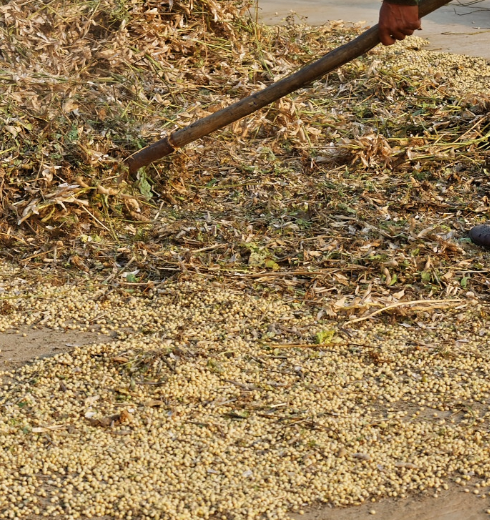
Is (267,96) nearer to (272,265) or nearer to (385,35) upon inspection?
(385,35)

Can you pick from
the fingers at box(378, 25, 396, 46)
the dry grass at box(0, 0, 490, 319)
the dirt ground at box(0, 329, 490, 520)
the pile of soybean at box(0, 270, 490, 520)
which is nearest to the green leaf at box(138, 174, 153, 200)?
the dry grass at box(0, 0, 490, 319)

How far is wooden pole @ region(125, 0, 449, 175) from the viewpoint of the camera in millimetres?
4117

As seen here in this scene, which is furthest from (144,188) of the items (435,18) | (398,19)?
(435,18)

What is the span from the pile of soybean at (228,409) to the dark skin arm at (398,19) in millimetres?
1335

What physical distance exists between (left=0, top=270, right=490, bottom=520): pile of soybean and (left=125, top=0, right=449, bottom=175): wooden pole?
0.92 meters

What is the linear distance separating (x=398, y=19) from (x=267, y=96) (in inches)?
32.2

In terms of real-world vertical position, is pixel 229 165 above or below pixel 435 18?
below

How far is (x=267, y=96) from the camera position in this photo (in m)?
4.42

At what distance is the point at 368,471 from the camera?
9.85 feet

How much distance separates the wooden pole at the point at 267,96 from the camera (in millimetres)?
4117

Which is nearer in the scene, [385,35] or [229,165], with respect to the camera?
[385,35]

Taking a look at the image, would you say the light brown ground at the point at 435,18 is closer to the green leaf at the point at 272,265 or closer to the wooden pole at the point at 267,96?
the wooden pole at the point at 267,96

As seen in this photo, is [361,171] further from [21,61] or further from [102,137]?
[21,61]

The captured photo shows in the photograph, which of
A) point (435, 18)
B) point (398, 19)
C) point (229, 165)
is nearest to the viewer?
point (398, 19)
